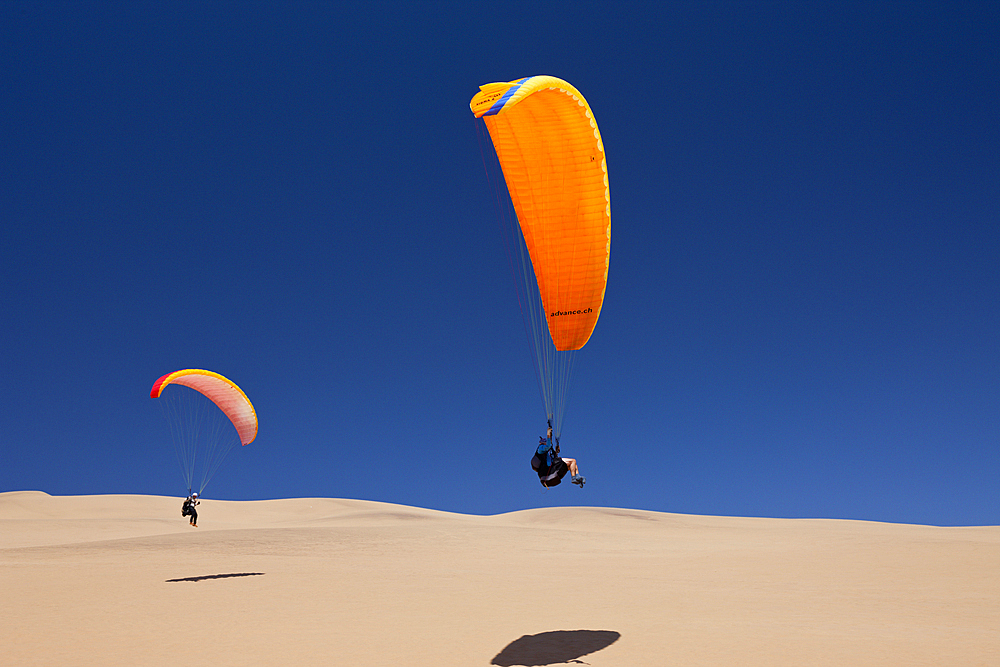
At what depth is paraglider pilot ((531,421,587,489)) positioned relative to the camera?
31.7 ft

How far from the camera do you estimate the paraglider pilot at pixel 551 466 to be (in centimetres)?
966

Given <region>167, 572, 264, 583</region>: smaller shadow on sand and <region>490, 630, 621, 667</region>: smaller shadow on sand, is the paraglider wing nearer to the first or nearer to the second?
<region>167, 572, 264, 583</region>: smaller shadow on sand

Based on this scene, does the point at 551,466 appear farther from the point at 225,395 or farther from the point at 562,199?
the point at 225,395

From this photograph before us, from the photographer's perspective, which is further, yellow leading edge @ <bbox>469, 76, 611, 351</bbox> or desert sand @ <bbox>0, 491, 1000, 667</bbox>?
yellow leading edge @ <bbox>469, 76, 611, 351</bbox>

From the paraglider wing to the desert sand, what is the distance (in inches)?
144

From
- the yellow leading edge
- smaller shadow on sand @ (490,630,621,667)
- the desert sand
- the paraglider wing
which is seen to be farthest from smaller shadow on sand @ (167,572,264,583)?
the yellow leading edge

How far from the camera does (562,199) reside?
1075cm

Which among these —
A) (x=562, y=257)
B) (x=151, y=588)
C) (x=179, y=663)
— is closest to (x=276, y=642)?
(x=179, y=663)

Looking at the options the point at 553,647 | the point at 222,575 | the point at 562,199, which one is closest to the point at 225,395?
the point at 222,575

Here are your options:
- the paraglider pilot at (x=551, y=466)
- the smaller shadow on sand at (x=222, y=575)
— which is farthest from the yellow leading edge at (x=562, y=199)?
the smaller shadow on sand at (x=222, y=575)

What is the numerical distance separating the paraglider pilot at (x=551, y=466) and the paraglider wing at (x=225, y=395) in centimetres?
1206

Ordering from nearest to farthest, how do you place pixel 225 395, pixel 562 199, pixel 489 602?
pixel 562 199 → pixel 489 602 → pixel 225 395

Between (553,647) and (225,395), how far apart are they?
46.3ft

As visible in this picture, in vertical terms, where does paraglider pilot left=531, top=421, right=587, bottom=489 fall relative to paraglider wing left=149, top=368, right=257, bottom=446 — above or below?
below
